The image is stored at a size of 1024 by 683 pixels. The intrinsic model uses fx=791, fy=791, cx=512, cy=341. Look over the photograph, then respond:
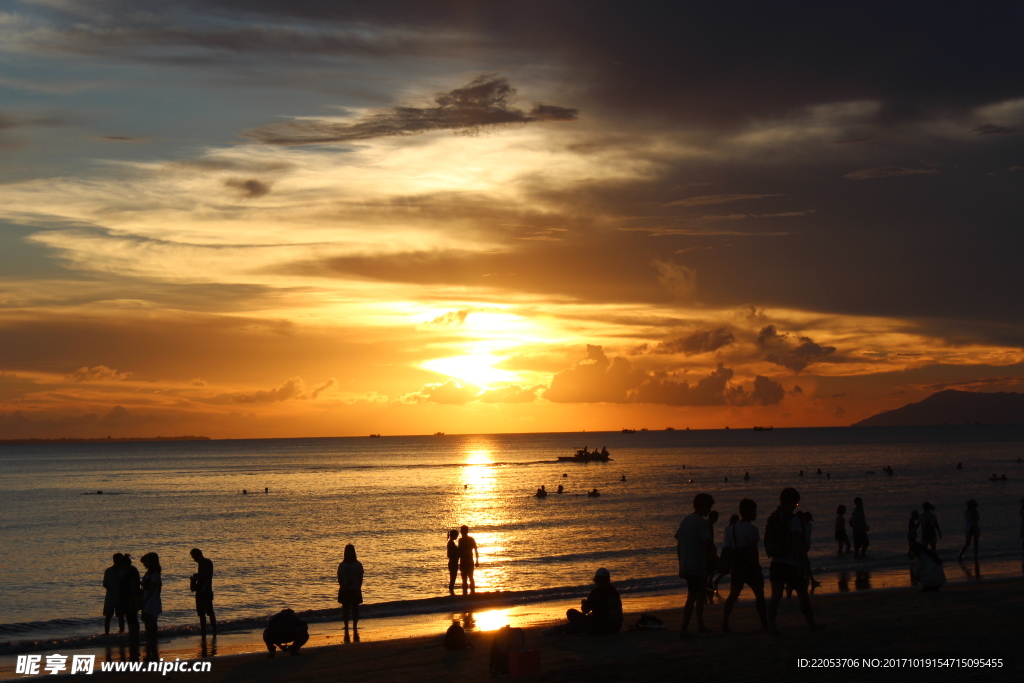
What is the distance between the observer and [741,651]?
11.5 metres

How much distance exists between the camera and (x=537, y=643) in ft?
47.1

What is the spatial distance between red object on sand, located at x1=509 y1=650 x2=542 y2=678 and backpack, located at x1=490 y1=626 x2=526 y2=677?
0.23 metres

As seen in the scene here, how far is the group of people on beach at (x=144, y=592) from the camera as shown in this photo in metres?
16.0

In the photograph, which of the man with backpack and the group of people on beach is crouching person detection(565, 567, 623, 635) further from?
the group of people on beach

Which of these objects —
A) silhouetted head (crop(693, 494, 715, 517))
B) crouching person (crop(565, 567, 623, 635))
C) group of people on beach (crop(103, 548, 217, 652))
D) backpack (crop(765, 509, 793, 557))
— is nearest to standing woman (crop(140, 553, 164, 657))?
group of people on beach (crop(103, 548, 217, 652))

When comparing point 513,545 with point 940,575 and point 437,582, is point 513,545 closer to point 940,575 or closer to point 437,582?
point 437,582

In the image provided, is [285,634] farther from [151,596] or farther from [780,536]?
[780,536]

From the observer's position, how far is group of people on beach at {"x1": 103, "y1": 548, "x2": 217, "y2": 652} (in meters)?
16.0

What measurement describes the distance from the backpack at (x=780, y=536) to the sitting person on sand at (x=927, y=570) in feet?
28.0

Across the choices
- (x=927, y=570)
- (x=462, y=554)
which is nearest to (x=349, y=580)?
(x=462, y=554)

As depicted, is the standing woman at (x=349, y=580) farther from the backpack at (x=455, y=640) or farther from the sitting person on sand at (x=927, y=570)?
the sitting person on sand at (x=927, y=570)

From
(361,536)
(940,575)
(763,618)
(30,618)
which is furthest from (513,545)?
(763,618)

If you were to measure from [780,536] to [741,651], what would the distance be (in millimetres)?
1762

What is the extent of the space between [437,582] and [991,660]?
21946mm
